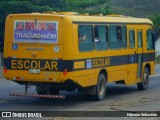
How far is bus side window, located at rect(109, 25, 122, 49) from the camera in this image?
784 inches

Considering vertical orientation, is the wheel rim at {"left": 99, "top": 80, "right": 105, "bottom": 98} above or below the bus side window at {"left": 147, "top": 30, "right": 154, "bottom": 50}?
below

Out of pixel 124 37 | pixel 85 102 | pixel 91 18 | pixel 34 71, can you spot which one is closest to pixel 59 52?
pixel 34 71

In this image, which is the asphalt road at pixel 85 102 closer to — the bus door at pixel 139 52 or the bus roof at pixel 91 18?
the bus door at pixel 139 52

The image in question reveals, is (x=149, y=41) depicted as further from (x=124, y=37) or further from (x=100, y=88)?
(x=100, y=88)

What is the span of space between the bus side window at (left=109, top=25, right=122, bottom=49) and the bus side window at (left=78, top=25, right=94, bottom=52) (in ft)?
4.97

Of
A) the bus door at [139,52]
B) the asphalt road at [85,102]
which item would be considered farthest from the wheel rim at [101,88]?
the bus door at [139,52]

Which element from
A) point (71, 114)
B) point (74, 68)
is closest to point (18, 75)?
point (74, 68)

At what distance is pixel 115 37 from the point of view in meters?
20.4

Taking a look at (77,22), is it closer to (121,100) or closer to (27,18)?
(27,18)

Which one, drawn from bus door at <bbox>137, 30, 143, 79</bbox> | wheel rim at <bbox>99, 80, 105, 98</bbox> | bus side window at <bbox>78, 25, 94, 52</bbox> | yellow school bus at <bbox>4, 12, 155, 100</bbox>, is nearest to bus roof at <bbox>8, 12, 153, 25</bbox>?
yellow school bus at <bbox>4, 12, 155, 100</bbox>

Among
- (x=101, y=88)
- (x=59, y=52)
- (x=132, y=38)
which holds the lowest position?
(x=101, y=88)

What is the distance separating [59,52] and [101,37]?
8.46 ft

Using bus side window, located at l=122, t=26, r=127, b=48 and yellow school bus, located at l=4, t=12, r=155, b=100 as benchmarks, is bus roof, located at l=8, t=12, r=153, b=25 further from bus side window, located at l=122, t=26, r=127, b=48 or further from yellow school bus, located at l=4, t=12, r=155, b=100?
bus side window, located at l=122, t=26, r=127, b=48

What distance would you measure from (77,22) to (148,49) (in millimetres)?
6826
